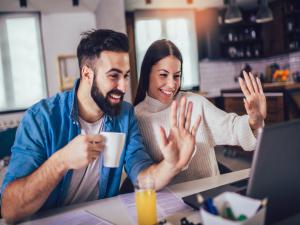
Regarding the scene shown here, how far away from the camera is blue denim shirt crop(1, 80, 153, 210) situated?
1.19 metres

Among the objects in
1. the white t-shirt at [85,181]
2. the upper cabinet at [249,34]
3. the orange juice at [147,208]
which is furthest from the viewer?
the upper cabinet at [249,34]

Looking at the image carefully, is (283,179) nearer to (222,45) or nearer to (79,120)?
(79,120)

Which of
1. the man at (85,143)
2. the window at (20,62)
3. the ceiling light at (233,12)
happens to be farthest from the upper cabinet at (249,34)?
the man at (85,143)

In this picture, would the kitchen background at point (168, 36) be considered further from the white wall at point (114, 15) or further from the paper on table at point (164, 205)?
the paper on table at point (164, 205)

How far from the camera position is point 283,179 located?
854mm

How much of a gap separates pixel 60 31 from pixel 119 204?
4200 millimetres

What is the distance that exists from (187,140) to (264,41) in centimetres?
598

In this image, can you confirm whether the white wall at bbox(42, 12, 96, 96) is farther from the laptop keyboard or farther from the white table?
the laptop keyboard

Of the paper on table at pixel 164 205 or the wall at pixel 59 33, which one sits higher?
the wall at pixel 59 33

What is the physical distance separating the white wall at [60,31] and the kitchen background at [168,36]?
15mm

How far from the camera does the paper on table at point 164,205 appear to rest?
1075mm

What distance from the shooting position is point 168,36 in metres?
6.20

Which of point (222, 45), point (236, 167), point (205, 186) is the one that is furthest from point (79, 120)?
point (222, 45)

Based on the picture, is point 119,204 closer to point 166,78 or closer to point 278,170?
point 278,170
